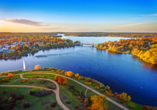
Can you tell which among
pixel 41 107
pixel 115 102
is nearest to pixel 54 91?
pixel 41 107

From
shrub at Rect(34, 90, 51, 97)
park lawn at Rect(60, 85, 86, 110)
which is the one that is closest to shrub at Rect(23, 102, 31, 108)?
shrub at Rect(34, 90, 51, 97)

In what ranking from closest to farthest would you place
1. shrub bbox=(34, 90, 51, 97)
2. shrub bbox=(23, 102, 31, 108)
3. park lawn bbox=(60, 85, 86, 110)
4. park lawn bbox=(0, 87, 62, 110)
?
shrub bbox=(23, 102, 31, 108)
park lawn bbox=(0, 87, 62, 110)
park lawn bbox=(60, 85, 86, 110)
shrub bbox=(34, 90, 51, 97)

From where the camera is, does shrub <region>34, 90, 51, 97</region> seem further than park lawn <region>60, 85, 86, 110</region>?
Yes

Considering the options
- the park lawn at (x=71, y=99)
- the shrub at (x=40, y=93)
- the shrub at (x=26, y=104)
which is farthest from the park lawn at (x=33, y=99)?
the park lawn at (x=71, y=99)

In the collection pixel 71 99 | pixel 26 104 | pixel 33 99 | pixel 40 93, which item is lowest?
pixel 71 99

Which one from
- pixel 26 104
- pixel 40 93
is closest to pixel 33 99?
pixel 40 93

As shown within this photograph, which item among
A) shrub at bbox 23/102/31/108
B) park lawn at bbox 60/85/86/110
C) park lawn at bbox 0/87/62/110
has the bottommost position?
park lawn at bbox 60/85/86/110

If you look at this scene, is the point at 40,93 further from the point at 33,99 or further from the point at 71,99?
the point at 71,99

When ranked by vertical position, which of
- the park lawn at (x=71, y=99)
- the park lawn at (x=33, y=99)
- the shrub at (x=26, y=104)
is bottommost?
the park lawn at (x=71, y=99)

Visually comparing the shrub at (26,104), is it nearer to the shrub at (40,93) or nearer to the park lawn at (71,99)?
the shrub at (40,93)

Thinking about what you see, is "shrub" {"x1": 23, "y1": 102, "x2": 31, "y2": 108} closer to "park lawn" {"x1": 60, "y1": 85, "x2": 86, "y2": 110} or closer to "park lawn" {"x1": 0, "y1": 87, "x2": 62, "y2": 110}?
"park lawn" {"x1": 0, "y1": 87, "x2": 62, "y2": 110}

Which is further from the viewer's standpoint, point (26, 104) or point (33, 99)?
point (33, 99)
